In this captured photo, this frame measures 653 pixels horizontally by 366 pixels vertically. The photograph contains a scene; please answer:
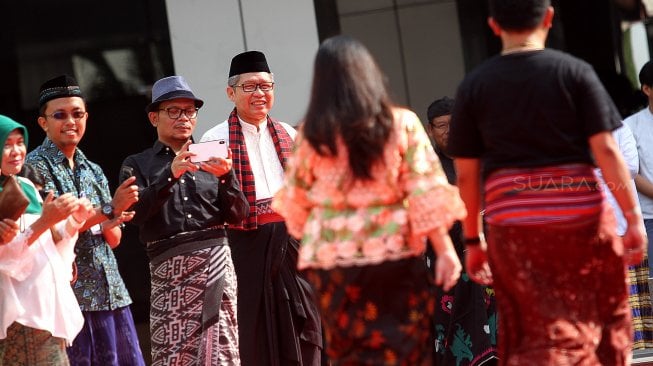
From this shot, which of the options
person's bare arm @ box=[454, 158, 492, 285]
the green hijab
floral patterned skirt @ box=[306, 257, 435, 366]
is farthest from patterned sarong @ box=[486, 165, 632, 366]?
the green hijab

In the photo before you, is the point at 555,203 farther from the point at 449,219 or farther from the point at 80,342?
the point at 80,342

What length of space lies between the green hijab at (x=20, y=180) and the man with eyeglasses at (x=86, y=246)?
1.80ft

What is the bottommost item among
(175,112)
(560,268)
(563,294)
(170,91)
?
(563,294)

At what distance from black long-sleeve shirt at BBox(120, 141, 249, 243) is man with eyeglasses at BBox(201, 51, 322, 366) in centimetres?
19

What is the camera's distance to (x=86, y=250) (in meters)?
6.66

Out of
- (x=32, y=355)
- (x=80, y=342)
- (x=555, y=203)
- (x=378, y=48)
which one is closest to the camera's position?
(x=555, y=203)

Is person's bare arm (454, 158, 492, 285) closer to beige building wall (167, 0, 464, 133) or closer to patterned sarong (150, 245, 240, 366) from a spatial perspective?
patterned sarong (150, 245, 240, 366)

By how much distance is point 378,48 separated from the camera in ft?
29.8

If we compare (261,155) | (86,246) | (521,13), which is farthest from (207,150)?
(521,13)

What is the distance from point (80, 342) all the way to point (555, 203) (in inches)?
122

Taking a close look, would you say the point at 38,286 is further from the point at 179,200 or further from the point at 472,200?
the point at 472,200

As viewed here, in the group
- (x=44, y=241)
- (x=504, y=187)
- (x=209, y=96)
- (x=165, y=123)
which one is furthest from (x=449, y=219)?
(x=209, y=96)

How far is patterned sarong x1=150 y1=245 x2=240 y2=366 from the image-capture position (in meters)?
6.58

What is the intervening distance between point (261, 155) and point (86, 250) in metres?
1.18
